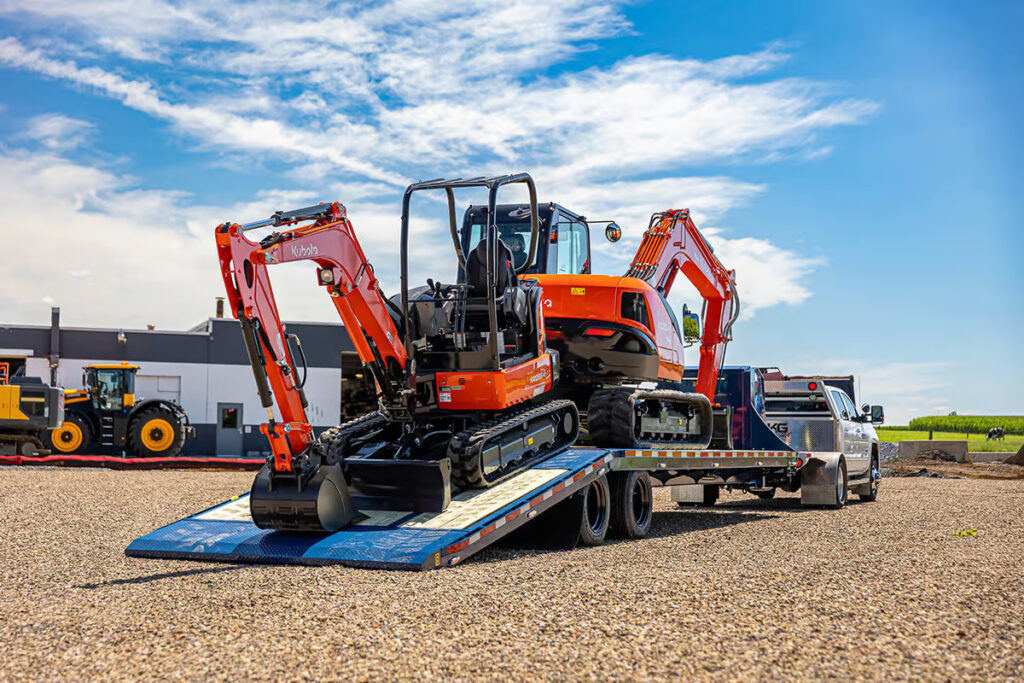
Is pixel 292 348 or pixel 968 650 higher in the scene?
pixel 292 348

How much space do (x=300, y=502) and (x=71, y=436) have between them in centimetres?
2457

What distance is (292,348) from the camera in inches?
372

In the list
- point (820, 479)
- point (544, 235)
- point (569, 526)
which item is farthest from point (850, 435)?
point (569, 526)

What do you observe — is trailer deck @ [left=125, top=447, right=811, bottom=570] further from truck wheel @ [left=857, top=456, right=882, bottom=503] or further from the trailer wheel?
truck wheel @ [left=857, top=456, right=882, bottom=503]

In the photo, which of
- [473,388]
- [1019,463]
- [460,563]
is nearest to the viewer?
[460,563]

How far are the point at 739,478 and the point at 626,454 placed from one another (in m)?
4.55

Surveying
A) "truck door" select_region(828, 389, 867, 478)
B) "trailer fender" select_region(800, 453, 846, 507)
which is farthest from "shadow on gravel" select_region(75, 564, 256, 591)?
"truck door" select_region(828, 389, 867, 478)

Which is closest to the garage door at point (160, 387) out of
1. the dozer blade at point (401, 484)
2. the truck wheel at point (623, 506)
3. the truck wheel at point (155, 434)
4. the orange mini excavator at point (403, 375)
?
the truck wheel at point (155, 434)

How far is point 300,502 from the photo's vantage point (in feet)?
30.1

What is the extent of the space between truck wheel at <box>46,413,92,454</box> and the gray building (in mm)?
9041

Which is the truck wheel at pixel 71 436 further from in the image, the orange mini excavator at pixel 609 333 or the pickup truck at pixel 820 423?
the orange mini excavator at pixel 609 333

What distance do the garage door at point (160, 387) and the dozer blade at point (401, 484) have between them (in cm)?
3309

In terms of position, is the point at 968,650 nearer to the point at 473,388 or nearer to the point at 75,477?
the point at 473,388

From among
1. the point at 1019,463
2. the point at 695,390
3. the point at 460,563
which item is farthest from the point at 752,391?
the point at 1019,463
